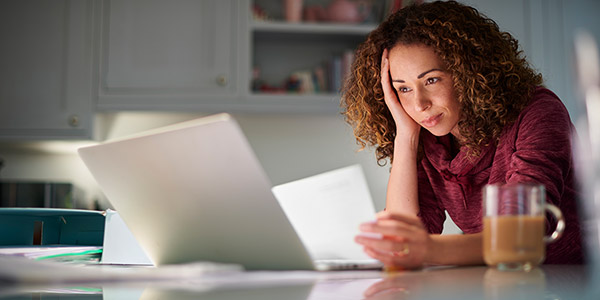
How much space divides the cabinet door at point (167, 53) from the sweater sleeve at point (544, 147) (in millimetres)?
1784

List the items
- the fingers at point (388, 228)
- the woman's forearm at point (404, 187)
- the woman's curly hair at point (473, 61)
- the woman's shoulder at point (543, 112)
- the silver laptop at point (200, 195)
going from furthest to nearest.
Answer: the woman's forearm at point (404, 187)
the woman's curly hair at point (473, 61)
the woman's shoulder at point (543, 112)
the fingers at point (388, 228)
the silver laptop at point (200, 195)

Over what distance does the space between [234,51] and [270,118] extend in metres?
0.45

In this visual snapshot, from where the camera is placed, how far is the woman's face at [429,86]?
129 centimetres

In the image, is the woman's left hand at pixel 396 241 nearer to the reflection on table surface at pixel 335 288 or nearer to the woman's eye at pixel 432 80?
the reflection on table surface at pixel 335 288

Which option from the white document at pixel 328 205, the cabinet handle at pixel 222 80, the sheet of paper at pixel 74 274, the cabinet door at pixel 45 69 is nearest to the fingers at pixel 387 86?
the white document at pixel 328 205

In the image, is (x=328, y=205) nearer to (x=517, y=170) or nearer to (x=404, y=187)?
(x=404, y=187)

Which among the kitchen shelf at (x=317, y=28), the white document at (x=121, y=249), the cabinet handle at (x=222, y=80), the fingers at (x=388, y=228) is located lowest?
the white document at (x=121, y=249)

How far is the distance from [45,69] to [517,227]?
2569mm

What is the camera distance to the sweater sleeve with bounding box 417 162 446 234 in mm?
1393

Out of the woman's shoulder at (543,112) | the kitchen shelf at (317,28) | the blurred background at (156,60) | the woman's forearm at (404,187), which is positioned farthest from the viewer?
the kitchen shelf at (317,28)

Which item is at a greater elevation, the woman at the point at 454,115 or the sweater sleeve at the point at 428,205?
the woman at the point at 454,115

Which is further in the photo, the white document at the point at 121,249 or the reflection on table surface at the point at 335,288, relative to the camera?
the white document at the point at 121,249

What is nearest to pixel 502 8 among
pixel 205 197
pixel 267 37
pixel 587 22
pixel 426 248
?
pixel 587 22

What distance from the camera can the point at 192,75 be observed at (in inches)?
107
